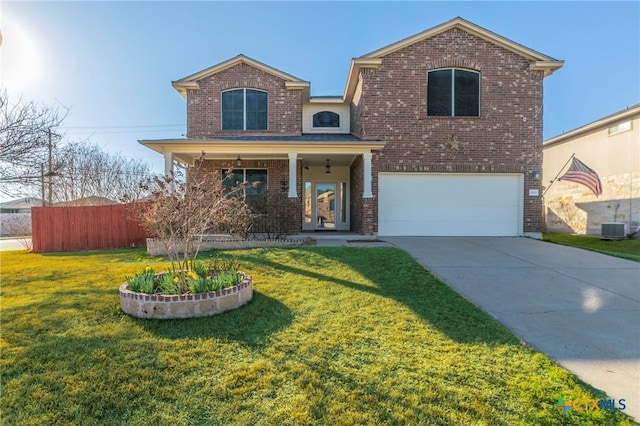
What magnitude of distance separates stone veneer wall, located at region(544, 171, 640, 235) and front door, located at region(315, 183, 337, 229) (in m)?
12.7

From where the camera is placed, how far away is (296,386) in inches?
104

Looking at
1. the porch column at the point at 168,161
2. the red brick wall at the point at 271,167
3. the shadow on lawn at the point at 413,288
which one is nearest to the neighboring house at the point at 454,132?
the porch column at the point at 168,161

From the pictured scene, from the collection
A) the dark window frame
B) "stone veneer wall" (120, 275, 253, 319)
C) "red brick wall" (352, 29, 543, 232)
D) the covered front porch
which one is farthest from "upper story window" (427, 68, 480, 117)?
"stone veneer wall" (120, 275, 253, 319)

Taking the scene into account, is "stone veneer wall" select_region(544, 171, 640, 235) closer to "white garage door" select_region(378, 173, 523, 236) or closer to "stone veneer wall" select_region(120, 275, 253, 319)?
"white garage door" select_region(378, 173, 523, 236)

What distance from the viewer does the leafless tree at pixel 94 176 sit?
17.7 metres

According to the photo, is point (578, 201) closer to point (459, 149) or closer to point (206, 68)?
point (459, 149)

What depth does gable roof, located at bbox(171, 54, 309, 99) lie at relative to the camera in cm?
1305

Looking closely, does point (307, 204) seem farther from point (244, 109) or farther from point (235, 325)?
point (235, 325)

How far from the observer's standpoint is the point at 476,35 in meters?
11.7

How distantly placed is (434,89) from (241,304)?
34.8 feet

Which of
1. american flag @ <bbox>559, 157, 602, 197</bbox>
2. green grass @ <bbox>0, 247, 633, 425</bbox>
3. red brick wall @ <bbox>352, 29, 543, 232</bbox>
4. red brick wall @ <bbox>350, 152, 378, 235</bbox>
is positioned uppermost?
red brick wall @ <bbox>352, 29, 543, 232</bbox>

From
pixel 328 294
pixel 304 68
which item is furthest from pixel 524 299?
pixel 304 68

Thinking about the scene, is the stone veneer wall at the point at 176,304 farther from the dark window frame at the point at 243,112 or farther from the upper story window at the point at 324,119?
the upper story window at the point at 324,119

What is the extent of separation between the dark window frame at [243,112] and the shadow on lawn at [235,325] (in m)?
10.3
